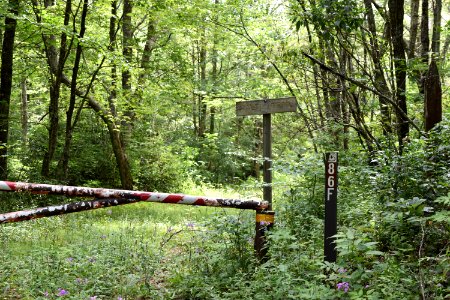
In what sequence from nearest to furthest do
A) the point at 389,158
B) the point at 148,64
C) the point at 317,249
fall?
the point at 317,249, the point at 389,158, the point at 148,64

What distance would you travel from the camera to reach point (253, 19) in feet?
47.3

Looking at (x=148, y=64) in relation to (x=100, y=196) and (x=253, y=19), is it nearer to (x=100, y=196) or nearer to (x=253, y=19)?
(x=253, y=19)

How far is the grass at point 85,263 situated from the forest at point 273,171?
31mm

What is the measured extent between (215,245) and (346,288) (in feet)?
7.49

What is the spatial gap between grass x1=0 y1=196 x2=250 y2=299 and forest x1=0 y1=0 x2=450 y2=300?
0.03 meters

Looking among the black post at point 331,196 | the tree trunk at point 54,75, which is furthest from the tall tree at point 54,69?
the black post at point 331,196

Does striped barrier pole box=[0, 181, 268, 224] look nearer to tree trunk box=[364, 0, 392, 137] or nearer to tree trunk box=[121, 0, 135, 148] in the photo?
tree trunk box=[364, 0, 392, 137]

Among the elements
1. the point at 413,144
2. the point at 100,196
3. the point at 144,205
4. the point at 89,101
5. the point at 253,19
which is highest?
the point at 253,19

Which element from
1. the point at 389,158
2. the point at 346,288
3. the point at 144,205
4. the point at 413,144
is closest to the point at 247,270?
the point at 346,288

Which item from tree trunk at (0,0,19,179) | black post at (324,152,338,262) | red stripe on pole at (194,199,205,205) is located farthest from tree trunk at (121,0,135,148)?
black post at (324,152,338,262)

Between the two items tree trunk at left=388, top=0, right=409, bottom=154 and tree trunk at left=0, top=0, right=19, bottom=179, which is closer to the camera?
tree trunk at left=388, top=0, right=409, bottom=154

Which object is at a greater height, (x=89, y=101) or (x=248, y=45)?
(x=248, y=45)

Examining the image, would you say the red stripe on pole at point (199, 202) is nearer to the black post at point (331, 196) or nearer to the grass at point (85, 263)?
the grass at point (85, 263)

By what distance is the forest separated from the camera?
14.6 feet
